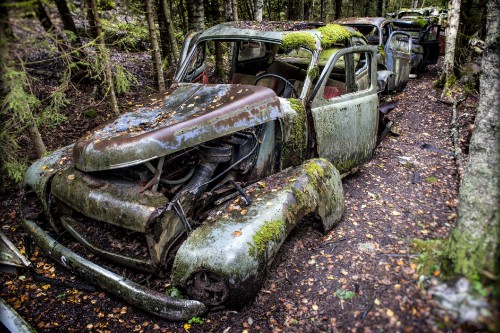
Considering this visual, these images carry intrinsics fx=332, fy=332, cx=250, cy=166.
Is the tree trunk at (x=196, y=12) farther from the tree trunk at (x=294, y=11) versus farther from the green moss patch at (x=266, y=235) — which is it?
the tree trunk at (x=294, y=11)

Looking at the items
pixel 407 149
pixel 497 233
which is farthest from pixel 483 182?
pixel 407 149

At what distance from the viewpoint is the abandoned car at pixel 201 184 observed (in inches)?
103

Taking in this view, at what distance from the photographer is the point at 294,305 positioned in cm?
285

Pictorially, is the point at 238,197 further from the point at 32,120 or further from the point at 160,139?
the point at 32,120

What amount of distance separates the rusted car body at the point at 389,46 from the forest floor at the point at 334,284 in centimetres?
403

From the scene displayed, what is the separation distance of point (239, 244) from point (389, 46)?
7509mm

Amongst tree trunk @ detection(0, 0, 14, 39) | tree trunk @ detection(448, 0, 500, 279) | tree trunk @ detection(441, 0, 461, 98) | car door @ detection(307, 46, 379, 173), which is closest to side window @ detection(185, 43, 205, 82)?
car door @ detection(307, 46, 379, 173)

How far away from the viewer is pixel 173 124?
2.88 m

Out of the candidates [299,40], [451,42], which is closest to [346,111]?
[299,40]

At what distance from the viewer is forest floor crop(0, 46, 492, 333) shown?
98.1 inches

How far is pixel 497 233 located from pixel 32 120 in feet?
17.3

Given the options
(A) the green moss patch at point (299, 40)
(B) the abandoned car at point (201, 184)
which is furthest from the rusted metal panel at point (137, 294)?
(A) the green moss patch at point (299, 40)

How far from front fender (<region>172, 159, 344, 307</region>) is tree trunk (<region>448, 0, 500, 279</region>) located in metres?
1.25

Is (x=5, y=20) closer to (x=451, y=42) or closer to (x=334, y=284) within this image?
(x=334, y=284)
